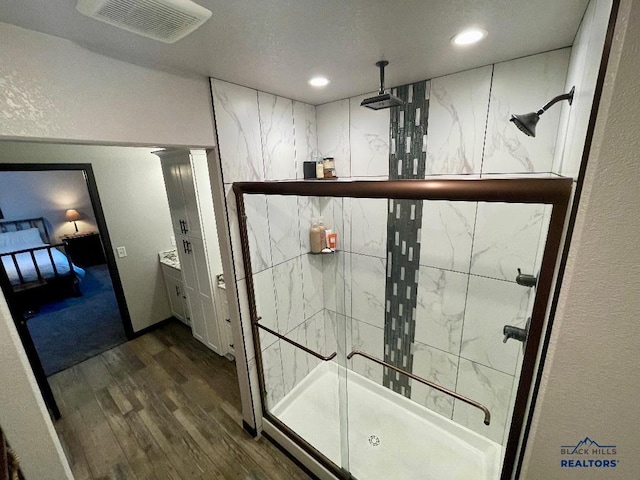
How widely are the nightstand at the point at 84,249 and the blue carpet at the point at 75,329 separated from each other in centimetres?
148

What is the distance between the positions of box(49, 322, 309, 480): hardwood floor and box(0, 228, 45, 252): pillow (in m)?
3.56

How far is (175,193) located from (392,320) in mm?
2306

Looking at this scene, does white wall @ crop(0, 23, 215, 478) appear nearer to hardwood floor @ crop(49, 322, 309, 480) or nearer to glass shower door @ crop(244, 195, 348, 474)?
glass shower door @ crop(244, 195, 348, 474)

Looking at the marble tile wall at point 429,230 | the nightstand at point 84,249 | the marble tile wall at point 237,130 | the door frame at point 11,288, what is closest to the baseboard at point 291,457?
the marble tile wall at point 429,230

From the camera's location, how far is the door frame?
177cm

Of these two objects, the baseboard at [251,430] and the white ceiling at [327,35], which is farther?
the baseboard at [251,430]

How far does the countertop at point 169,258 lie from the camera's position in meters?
3.08

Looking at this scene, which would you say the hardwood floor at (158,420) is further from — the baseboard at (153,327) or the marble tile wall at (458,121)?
the marble tile wall at (458,121)

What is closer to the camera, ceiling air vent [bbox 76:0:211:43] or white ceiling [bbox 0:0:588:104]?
ceiling air vent [bbox 76:0:211:43]

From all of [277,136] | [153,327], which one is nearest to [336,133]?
[277,136]

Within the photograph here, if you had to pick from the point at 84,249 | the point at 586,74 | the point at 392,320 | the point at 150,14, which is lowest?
the point at 84,249

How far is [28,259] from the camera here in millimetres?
3908

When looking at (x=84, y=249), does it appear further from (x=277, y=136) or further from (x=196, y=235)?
(x=277, y=136)

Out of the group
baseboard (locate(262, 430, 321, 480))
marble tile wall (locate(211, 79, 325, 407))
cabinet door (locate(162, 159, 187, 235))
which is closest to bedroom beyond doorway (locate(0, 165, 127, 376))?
cabinet door (locate(162, 159, 187, 235))
